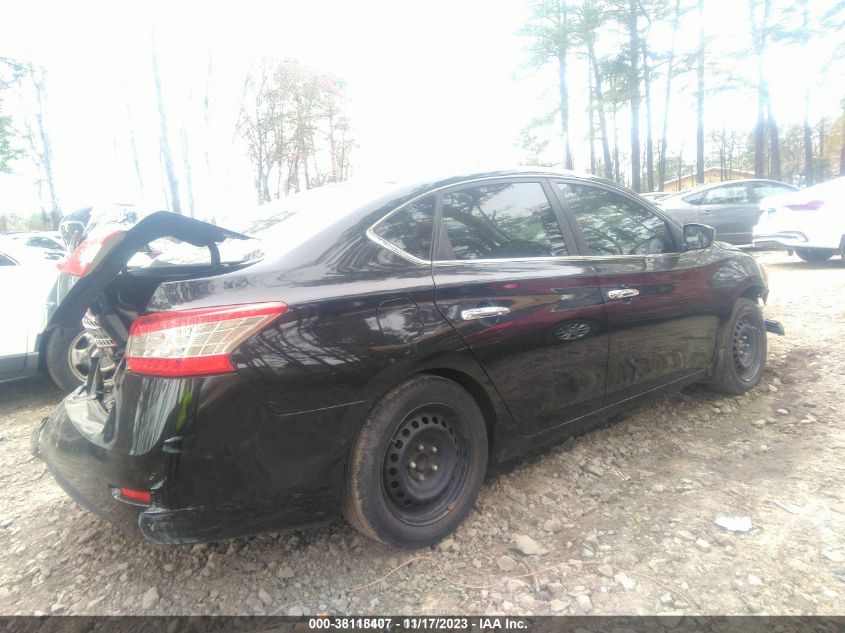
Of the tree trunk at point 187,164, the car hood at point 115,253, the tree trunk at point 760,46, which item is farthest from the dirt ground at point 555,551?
the tree trunk at point 187,164

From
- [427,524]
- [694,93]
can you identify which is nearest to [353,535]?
[427,524]

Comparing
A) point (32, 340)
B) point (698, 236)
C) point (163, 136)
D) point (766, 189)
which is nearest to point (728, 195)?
point (766, 189)

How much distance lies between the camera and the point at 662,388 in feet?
10.5

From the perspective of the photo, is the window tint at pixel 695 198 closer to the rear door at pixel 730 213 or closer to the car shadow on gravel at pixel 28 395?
the rear door at pixel 730 213

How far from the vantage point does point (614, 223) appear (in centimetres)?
312

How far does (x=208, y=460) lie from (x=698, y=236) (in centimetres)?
322

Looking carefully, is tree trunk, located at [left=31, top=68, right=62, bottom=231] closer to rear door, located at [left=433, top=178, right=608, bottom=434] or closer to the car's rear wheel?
the car's rear wheel

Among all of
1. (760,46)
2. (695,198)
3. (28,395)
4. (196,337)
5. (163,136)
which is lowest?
(28,395)

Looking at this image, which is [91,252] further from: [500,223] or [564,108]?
[564,108]

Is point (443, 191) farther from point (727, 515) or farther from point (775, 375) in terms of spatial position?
point (775, 375)

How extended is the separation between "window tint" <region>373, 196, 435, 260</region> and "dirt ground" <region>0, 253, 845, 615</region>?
1.27m

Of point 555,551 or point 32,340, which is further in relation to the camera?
point 32,340

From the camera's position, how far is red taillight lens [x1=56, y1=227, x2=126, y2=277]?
5.98 ft

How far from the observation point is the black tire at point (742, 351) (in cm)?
362
